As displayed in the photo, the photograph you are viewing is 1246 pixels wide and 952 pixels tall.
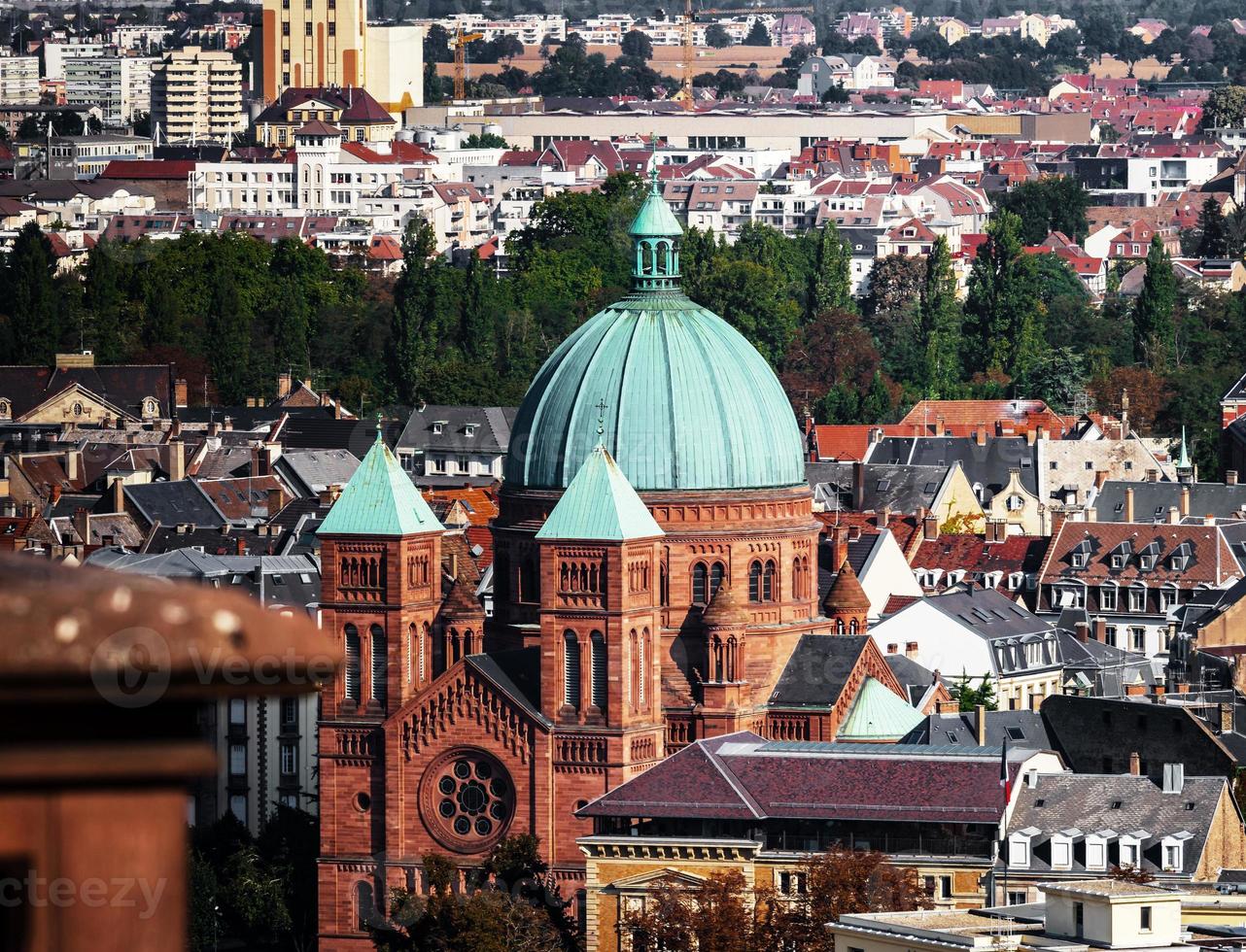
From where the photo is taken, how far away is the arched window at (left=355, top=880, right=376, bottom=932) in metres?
64.8

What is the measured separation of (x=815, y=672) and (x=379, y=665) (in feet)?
25.1

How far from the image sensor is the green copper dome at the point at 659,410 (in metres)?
67.8

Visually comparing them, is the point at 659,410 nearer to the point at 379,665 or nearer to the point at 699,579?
the point at 699,579

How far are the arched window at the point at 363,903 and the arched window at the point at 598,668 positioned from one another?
5129 mm

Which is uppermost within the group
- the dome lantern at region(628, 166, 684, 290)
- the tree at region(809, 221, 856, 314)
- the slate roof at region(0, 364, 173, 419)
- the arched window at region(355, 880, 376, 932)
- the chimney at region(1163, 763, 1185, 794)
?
the tree at region(809, 221, 856, 314)

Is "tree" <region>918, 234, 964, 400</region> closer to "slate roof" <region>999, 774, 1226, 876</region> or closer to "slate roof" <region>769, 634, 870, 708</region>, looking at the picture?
"slate roof" <region>769, 634, 870, 708</region>

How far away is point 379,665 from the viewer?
6606 centimetres

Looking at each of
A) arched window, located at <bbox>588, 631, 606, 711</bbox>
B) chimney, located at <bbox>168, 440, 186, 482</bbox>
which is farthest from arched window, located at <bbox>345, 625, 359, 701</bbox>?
chimney, located at <bbox>168, 440, 186, 482</bbox>

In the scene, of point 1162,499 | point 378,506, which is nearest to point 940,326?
point 1162,499

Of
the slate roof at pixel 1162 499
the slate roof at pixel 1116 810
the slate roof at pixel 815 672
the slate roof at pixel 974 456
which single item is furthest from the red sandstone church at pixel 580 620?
the slate roof at pixel 974 456

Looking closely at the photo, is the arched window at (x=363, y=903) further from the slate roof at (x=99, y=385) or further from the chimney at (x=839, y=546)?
the slate roof at (x=99, y=385)

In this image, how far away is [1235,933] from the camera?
50.8 metres

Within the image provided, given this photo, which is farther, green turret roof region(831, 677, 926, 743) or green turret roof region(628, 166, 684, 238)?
green turret roof region(628, 166, 684, 238)

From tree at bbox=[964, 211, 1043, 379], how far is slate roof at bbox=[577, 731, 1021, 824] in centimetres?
10911
